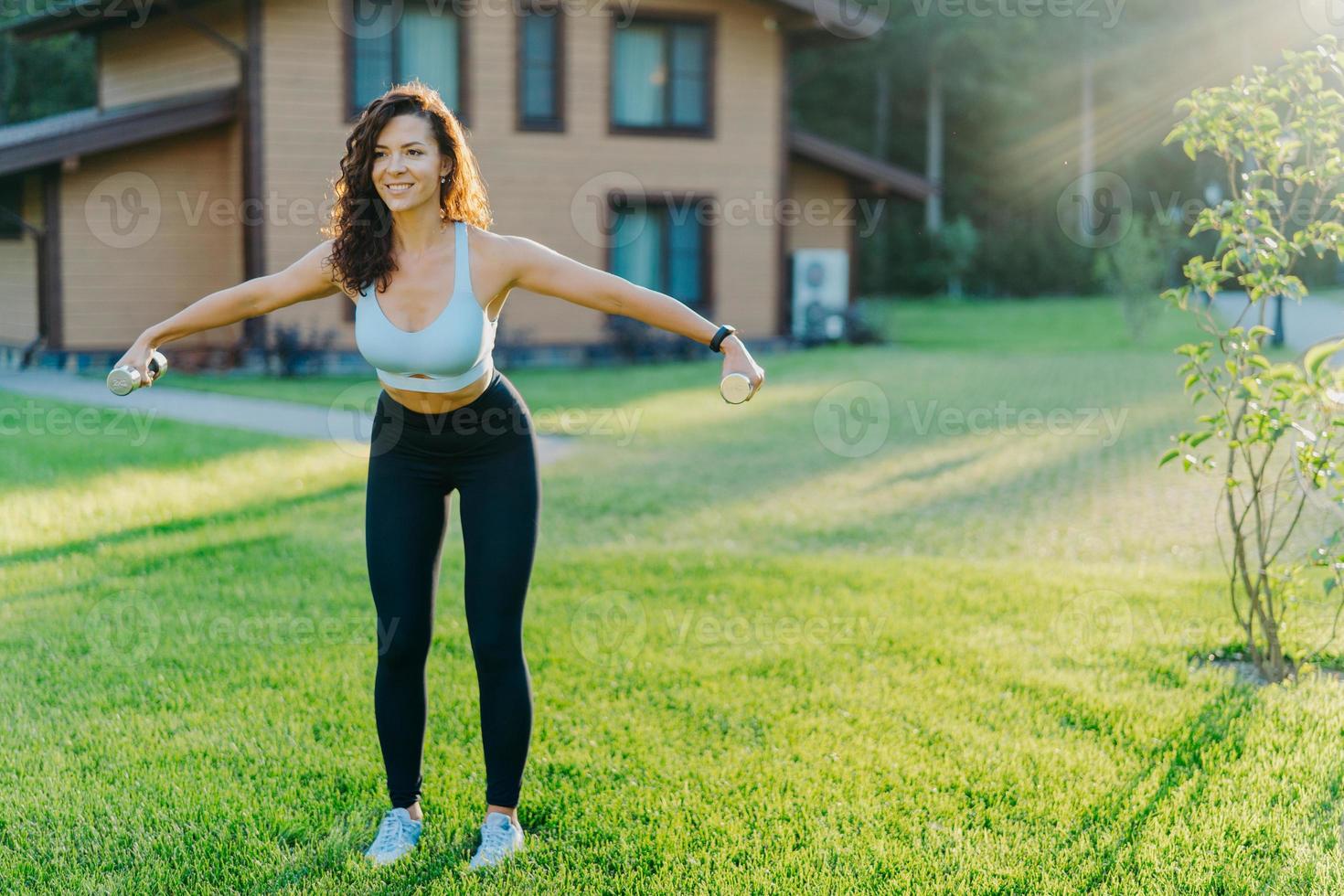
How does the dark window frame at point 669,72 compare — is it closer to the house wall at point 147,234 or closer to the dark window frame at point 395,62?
the dark window frame at point 395,62

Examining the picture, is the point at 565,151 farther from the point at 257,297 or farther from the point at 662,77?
the point at 257,297

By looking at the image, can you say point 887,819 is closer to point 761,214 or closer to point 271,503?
point 271,503

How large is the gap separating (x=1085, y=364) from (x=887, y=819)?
16733mm

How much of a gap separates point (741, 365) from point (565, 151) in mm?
16567

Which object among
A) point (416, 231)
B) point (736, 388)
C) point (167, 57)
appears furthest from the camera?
point (167, 57)

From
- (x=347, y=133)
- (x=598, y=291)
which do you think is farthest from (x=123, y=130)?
(x=598, y=291)

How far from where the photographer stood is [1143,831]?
12.6 ft

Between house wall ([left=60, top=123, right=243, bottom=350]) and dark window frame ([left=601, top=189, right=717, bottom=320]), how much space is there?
17.5ft

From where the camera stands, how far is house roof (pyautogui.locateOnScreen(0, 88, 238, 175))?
15.9 metres

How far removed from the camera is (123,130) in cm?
1664

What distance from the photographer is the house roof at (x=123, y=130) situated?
52.3 ft

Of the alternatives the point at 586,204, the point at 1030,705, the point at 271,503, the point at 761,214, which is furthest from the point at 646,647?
the point at 761,214

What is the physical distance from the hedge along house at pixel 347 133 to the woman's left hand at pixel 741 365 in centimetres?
1437

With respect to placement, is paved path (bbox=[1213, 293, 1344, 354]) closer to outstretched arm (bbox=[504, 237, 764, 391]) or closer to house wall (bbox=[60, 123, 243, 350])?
house wall (bbox=[60, 123, 243, 350])
